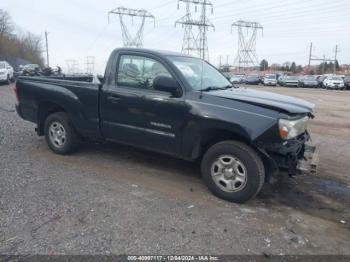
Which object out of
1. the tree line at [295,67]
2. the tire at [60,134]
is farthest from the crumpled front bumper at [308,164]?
the tree line at [295,67]

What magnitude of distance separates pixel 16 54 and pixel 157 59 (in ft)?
237

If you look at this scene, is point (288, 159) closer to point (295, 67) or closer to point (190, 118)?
point (190, 118)

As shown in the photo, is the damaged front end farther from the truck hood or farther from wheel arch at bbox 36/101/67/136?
wheel arch at bbox 36/101/67/136

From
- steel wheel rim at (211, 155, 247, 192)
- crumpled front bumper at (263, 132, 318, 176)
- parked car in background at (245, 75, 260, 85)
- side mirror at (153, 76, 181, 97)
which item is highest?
side mirror at (153, 76, 181, 97)

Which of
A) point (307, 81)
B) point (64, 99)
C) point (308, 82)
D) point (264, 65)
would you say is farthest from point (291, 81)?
point (264, 65)

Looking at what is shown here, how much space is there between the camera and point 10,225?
12.1 feet

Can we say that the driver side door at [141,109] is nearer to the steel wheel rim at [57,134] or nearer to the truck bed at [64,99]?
the truck bed at [64,99]

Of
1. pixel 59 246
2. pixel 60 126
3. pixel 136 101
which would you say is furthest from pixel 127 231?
pixel 60 126

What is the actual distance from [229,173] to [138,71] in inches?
80.9

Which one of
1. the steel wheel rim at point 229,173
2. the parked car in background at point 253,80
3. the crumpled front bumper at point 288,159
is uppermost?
the crumpled front bumper at point 288,159

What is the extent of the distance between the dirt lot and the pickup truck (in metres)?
0.45

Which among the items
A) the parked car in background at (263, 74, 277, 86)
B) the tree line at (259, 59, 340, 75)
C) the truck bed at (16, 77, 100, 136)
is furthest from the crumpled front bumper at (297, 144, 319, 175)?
the tree line at (259, 59, 340, 75)

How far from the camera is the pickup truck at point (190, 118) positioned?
171 inches

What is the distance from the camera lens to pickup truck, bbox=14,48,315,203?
4354 millimetres
